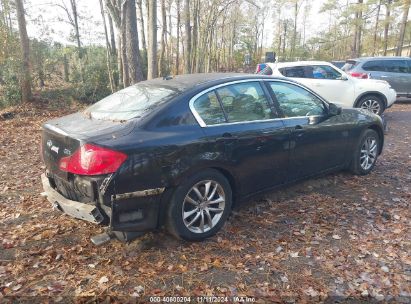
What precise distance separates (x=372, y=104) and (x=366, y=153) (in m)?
5.34

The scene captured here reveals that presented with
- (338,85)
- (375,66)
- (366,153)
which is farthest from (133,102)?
(375,66)

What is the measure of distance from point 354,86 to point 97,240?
28.9ft

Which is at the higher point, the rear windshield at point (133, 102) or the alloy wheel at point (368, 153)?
the rear windshield at point (133, 102)

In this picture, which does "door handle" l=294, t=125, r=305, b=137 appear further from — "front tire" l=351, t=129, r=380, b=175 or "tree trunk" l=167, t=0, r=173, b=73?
"tree trunk" l=167, t=0, r=173, b=73

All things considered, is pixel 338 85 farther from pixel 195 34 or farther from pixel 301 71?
pixel 195 34

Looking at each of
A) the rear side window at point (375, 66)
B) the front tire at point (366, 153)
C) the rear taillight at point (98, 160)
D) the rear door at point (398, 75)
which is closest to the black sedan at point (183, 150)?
the rear taillight at point (98, 160)

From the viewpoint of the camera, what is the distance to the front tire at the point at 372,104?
33.0ft

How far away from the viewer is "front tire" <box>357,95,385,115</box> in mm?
10047

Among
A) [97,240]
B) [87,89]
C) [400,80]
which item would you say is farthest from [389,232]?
[87,89]

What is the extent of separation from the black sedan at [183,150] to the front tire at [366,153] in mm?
869

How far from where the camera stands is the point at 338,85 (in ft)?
32.6

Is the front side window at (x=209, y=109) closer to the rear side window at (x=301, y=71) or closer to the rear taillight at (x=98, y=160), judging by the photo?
the rear taillight at (x=98, y=160)

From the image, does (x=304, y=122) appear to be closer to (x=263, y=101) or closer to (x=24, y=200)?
(x=263, y=101)

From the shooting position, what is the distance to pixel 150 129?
3.24m
